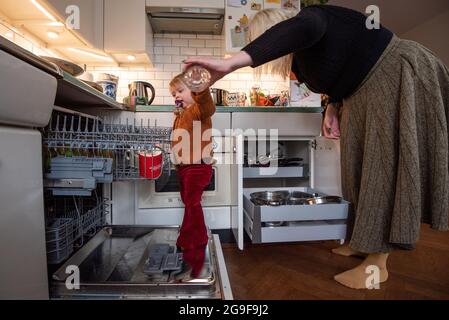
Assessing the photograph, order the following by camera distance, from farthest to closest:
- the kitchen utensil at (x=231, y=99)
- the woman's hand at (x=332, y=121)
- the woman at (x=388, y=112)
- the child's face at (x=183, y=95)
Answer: the kitchen utensil at (x=231, y=99) → the woman's hand at (x=332, y=121) → the child's face at (x=183, y=95) → the woman at (x=388, y=112)

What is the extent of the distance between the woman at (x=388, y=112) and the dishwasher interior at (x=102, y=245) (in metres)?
0.53

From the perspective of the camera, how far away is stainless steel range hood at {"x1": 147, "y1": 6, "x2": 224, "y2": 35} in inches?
69.6

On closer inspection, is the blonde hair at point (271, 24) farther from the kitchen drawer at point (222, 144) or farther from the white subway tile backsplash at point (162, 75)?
the white subway tile backsplash at point (162, 75)

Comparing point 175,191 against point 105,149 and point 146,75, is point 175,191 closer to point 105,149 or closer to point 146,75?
point 105,149

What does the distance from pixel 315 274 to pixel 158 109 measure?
114 centimetres

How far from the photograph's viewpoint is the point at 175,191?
4.81 ft

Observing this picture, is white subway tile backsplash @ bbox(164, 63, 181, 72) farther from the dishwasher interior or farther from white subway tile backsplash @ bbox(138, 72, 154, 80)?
the dishwasher interior

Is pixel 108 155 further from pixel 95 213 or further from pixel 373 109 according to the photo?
pixel 373 109

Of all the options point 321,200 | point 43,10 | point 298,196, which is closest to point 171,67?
point 43,10

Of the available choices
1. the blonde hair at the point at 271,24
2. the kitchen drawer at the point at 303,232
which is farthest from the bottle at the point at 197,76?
the kitchen drawer at the point at 303,232

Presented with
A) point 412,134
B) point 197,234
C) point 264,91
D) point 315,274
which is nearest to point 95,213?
point 197,234

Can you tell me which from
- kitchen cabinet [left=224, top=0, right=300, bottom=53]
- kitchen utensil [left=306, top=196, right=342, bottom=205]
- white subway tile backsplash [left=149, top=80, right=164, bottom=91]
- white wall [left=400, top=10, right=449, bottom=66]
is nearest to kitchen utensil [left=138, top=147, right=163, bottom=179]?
kitchen utensil [left=306, top=196, right=342, bottom=205]

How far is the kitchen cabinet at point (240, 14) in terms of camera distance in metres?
1.79
